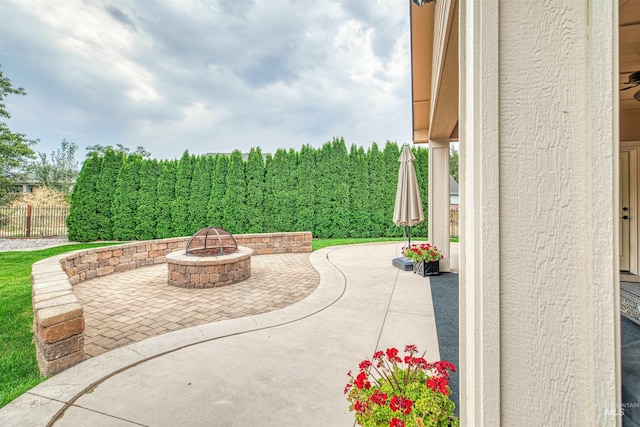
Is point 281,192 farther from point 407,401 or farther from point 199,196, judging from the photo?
point 407,401

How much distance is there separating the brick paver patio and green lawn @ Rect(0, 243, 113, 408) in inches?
17.5

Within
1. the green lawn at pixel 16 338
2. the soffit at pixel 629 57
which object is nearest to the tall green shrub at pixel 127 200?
the green lawn at pixel 16 338

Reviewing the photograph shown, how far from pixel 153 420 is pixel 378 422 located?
4.81 ft

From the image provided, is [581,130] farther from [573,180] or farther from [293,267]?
[293,267]

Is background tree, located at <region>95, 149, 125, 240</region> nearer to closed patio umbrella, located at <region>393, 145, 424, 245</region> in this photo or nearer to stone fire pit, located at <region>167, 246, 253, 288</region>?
stone fire pit, located at <region>167, 246, 253, 288</region>

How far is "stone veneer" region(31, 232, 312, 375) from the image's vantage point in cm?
233

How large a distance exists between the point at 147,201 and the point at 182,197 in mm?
Result: 1248

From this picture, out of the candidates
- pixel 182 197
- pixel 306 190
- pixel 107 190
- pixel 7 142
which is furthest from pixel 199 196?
pixel 7 142

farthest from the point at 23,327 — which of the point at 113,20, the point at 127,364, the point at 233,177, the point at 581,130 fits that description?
the point at 113,20

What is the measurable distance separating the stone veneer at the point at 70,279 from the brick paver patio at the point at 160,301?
286 mm

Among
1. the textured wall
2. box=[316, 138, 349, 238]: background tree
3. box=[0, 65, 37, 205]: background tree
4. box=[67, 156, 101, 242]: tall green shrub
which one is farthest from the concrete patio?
box=[0, 65, 37, 205]: background tree

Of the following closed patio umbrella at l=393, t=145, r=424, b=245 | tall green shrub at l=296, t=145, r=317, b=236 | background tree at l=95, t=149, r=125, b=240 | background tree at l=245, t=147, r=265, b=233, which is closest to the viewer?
closed patio umbrella at l=393, t=145, r=424, b=245

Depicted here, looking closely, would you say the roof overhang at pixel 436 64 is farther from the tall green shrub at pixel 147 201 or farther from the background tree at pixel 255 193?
the tall green shrub at pixel 147 201

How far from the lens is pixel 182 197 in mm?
10727
